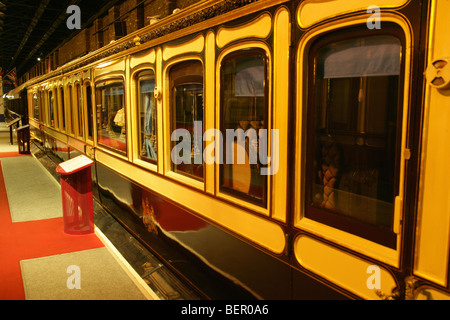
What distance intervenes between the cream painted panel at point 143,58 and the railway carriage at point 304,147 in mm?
43

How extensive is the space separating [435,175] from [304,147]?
0.82 m

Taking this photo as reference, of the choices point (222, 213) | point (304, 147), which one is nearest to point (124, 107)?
point (222, 213)

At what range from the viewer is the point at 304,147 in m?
2.31

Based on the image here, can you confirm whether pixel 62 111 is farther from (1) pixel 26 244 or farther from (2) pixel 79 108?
(1) pixel 26 244

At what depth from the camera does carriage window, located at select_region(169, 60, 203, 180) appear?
355 centimetres

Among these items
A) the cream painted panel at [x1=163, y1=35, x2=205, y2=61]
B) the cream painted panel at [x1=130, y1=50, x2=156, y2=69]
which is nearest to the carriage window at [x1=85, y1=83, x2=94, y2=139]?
the cream painted panel at [x1=130, y1=50, x2=156, y2=69]

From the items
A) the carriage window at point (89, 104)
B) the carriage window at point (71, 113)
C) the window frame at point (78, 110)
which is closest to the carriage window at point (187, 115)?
the carriage window at point (89, 104)

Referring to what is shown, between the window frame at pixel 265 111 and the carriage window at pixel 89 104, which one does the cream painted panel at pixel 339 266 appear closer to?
the window frame at pixel 265 111

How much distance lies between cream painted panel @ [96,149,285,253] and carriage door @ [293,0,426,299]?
0.76 ft

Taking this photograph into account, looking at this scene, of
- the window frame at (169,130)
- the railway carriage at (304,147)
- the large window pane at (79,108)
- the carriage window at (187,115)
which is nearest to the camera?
the railway carriage at (304,147)

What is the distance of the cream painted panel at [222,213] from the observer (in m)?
2.59

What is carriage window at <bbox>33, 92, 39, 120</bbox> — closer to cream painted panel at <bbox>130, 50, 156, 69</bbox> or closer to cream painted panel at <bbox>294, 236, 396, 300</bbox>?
cream painted panel at <bbox>130, 50, 156, 69</bbox>

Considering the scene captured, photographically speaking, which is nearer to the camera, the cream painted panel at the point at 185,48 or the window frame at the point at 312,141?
the window frame at the point at 312,141
